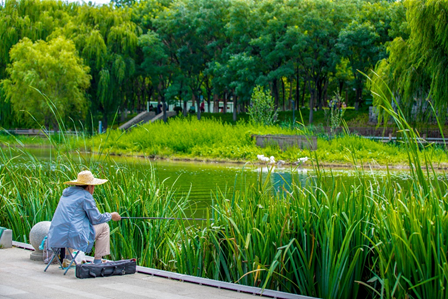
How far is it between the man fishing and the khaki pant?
33mm

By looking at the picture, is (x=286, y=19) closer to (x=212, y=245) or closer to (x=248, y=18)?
(x=248, y=18)

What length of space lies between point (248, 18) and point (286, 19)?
2.92 metres

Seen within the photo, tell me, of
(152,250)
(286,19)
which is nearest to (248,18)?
(286,19)

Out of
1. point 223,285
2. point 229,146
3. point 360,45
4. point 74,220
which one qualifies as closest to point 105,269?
point 74,220

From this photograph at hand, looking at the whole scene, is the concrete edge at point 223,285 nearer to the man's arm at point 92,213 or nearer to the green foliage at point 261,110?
the man's arm at point 92,213

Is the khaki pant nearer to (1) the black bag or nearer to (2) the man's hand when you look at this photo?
(2) the man's hand

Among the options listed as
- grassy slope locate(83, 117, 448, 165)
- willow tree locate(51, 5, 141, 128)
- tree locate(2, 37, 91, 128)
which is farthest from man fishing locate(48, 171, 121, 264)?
willow tree locate(51, 5, 141, 128)

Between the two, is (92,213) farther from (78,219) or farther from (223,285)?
(223,285)

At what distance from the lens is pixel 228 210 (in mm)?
5023

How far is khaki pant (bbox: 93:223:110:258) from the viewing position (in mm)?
5281

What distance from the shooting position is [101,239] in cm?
532

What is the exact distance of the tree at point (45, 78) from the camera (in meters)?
33.1

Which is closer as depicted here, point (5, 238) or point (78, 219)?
point (78, 219)

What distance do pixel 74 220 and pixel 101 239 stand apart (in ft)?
1.18
